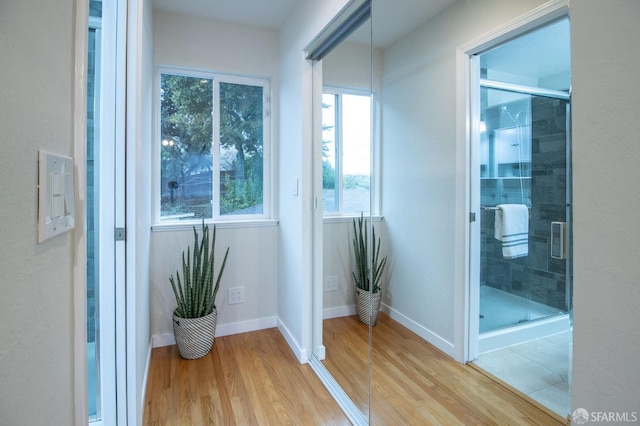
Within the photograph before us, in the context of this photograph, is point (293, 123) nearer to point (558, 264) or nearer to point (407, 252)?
point (407, 252)

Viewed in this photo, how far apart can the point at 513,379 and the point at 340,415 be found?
1021mm

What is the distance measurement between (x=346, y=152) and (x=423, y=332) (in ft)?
3.69

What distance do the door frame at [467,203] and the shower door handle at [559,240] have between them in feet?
1.35

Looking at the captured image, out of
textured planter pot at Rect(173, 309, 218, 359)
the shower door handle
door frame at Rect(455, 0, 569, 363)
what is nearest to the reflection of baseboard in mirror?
door frame at Rect(455, 0, 569, 363)

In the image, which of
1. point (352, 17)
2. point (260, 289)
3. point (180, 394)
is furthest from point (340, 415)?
point (352, 17)

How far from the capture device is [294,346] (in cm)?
240

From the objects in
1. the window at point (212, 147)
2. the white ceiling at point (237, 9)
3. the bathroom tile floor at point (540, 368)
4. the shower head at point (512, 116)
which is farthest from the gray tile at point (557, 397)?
the white ceiling at point (237, 9)

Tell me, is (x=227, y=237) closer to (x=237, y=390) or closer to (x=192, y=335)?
(x=192, y=335)

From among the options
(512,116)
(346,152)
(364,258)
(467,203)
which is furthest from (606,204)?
(346,152)

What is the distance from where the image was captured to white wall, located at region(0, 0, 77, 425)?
0.40m

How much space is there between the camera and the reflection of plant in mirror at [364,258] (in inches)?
68.8

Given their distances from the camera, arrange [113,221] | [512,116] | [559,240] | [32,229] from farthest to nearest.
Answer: [113,221]
[512,116]
[559,240]
[32,229]

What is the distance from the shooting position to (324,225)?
2199 millimetres

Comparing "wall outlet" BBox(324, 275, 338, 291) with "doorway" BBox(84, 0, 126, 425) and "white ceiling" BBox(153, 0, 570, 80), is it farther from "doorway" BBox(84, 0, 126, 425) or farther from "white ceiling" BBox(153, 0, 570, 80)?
"white ceiling" BBox(153, 0, 570, 80)
